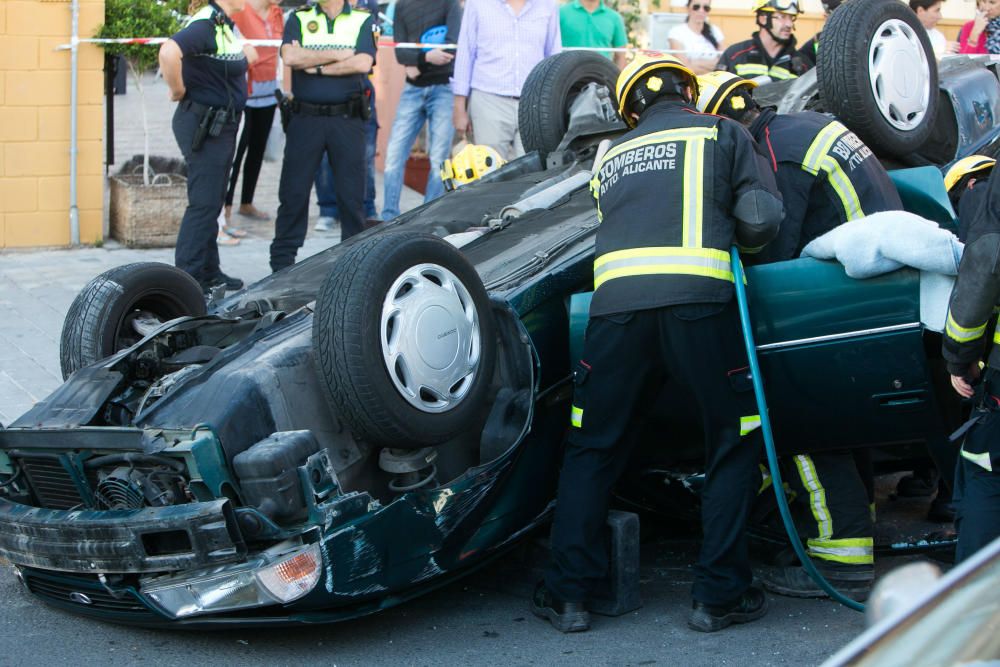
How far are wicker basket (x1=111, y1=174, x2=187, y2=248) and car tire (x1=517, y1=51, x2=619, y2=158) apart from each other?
13.2 ft

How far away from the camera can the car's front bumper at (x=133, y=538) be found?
3.98 m

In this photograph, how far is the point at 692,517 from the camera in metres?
5.06

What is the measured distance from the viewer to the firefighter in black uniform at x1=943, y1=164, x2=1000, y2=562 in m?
3.97

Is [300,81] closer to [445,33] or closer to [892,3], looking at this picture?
[445,33]

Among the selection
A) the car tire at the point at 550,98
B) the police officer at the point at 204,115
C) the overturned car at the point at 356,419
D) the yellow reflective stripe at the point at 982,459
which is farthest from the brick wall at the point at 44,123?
the yellow reflective stripe at the point at 982,459

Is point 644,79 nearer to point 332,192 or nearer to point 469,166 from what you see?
point 469,166

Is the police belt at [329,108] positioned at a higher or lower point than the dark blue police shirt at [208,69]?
lower

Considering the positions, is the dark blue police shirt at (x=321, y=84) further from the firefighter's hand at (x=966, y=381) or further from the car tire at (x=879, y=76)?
the firefighter's hand at (x=966, y=381)

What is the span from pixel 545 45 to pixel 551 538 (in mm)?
5423

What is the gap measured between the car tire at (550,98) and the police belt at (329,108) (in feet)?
7.36

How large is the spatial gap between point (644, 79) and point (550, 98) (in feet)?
5.38

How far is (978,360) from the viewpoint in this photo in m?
4.18

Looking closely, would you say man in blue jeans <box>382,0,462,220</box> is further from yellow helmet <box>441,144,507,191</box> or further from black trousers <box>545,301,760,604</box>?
black trousers <box>545,301,760,604</box>

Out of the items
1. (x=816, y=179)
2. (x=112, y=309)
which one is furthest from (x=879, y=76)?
(x=112, y=309)
